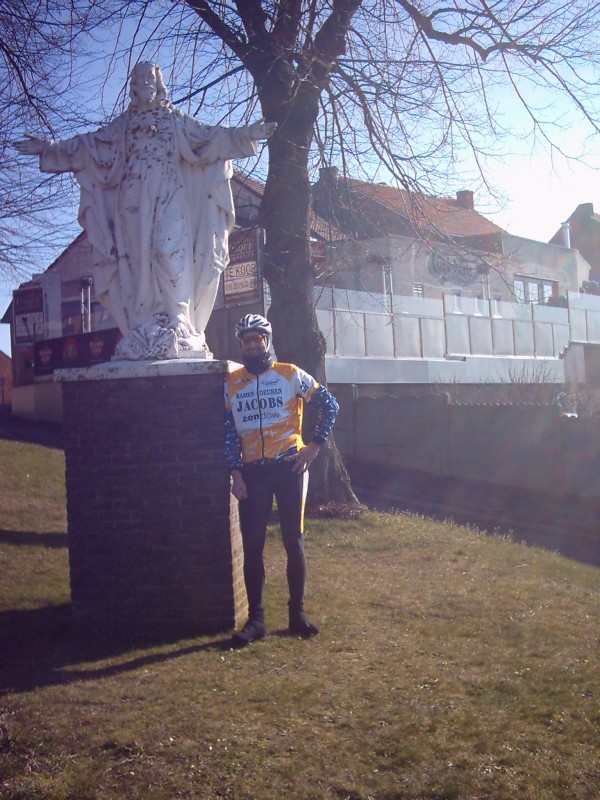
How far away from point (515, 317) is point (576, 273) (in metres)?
13.1

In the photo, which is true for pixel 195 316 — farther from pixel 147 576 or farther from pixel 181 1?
pixel 181 1

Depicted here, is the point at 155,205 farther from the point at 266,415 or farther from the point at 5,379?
the point at 5,379

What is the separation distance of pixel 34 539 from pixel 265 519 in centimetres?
418

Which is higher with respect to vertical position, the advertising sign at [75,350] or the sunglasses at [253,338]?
the advertising sign at [75,350]

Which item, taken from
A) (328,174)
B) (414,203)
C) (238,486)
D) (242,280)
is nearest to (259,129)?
(238,486)

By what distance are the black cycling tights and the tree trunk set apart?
4.89 meters

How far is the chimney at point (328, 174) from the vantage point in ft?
36.6

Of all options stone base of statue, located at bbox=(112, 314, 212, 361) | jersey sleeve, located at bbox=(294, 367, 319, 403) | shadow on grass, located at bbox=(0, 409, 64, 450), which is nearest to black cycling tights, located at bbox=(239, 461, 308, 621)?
jersey sleeve, located at bbox=(294, 367, 319, 403)

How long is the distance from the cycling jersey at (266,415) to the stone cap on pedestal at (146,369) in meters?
0.17

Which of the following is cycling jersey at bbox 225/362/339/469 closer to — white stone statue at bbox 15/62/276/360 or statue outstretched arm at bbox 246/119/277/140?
white stone statue at bbox 15/62/276/360

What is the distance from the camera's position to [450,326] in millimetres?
25719

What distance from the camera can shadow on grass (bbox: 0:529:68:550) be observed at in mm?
8781

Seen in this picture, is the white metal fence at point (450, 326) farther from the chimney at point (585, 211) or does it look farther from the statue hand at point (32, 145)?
the chimney at point (585, 211)

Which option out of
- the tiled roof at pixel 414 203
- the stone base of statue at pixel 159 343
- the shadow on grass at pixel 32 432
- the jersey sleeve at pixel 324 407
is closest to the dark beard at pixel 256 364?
the jersey sleeve at pixel 324 407
